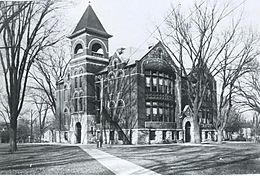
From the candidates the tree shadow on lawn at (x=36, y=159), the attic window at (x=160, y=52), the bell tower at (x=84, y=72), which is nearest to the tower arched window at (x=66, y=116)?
the bell tower at (x=84, y=72)

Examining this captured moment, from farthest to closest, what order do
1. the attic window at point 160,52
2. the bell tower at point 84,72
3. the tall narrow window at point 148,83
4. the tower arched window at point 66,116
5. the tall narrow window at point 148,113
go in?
1. the tower arched window at point 66,116
2. the bell tower at point 84,72
3. the attic window at point 160,52
4. the tall narrow window at point 148,83
5. the tall narrow window at point 148,113

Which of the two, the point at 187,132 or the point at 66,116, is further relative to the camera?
the point at 66,116

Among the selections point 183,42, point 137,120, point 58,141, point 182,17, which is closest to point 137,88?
point 137,120

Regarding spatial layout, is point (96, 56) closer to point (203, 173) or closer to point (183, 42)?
point (183, 42)

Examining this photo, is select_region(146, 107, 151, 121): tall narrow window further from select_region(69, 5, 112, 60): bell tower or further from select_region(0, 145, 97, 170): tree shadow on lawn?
select_region(0, 145, 97, 170): tree shadow on lawn

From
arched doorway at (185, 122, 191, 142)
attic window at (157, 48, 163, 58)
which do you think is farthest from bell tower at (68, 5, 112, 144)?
arched doorway at (185, 122, 191, 142)

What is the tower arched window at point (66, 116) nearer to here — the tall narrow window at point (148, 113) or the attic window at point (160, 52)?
the tall narrow window at point (148, 113)

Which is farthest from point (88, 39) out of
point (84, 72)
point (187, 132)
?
point (187, 132)

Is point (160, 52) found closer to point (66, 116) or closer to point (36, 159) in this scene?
point (66, 116)

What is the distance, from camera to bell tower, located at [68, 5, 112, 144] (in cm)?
3372

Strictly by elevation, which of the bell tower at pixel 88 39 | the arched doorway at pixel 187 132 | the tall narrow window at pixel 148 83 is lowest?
the arched doorway at pixel 187 132

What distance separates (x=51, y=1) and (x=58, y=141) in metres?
27.6

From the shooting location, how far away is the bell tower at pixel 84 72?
3372 cm

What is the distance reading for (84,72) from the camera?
113ft
